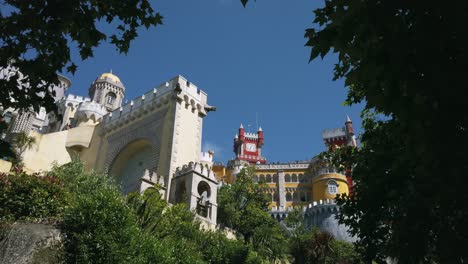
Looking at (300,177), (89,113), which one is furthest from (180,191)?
(300,177)

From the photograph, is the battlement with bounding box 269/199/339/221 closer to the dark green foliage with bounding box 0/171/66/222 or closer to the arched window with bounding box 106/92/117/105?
the arched window with bounding box 106/92/117/105

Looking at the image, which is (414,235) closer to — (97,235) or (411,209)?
(411,209)

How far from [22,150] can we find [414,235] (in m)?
30.7

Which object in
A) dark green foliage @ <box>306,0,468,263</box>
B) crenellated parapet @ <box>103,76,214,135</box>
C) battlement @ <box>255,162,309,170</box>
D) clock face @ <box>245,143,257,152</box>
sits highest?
clock face @ <box>245,143,257,152</box>

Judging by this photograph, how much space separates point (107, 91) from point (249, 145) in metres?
40.3

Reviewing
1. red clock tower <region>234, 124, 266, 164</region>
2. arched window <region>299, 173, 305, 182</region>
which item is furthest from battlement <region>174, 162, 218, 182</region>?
red clock tower <region>234, 124, 266, 164</region>

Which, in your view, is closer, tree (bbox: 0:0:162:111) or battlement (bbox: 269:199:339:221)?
tree (bbox: 0:0:162:111)

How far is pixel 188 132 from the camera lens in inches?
1281

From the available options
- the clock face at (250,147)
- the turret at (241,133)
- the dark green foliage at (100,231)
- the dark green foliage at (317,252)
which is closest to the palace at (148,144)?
the dark green foliage at (317,252)

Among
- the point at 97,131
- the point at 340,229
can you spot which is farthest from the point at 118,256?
the point at 340,229

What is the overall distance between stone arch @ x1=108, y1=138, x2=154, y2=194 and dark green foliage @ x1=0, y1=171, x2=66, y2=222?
1532cm

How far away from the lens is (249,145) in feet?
296

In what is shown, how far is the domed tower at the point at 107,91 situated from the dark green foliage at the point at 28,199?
39.1 meters

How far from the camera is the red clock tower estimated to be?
87.6m
